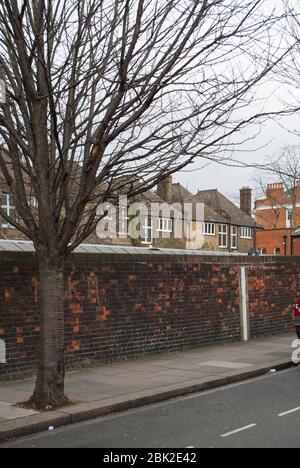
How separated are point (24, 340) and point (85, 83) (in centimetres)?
445

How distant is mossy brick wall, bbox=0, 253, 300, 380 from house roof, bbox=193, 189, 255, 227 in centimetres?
5063

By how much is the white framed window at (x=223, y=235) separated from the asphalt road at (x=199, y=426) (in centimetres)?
5597

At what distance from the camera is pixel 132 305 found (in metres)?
12.2

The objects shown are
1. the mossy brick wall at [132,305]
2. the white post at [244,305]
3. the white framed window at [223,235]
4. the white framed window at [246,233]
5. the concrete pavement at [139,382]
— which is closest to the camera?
the concrete pavement at [139,382]

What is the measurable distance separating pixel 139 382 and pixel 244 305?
6.30 metres

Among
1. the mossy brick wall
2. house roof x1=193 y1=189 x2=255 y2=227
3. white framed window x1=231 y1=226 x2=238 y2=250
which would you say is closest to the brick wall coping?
the mossy brick wall

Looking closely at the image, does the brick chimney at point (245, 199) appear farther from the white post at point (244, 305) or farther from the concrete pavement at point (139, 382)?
the concrete pavement at point (139, 382)

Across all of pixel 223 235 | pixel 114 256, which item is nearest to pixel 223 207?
pixel 223 235

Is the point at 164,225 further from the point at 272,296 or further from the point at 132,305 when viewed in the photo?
the point at 132,305

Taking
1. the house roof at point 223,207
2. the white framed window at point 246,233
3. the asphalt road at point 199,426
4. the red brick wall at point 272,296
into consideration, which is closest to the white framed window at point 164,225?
the house roof at point 223,207

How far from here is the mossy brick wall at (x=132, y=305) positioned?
1008cm

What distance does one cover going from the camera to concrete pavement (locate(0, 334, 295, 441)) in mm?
7438
